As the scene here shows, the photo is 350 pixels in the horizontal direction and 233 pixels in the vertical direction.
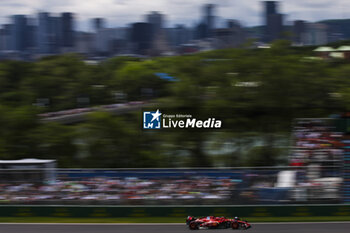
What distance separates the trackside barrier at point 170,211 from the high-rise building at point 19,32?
3528 inches

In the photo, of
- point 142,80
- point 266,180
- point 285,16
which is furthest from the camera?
point 285,16

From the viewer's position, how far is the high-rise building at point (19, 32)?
99.4m

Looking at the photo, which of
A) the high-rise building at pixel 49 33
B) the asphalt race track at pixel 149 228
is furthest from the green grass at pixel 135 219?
the high-rise building at pixel 49 33

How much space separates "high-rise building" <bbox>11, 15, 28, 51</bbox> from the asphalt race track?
90941mm

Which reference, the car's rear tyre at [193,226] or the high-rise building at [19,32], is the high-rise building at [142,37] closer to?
the high-rise building at [19,32]

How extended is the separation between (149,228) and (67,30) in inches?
3902

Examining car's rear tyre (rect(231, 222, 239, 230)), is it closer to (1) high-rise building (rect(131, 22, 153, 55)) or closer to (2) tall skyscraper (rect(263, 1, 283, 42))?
(2) tall skyscraper (rect(263, 1, 283, 42))

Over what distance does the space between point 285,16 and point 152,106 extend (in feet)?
132

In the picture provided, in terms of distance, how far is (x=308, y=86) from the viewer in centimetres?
2231

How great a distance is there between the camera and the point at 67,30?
347 feet

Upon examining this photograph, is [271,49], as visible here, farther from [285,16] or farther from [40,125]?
[285,16]

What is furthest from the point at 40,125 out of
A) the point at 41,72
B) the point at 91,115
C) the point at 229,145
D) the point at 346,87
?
the point at 41,72

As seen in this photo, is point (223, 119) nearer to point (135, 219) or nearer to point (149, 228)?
point (135, 219)

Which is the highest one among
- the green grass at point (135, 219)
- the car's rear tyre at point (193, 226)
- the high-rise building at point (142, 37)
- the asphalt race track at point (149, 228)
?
the high-rise building at point (142, 37)
